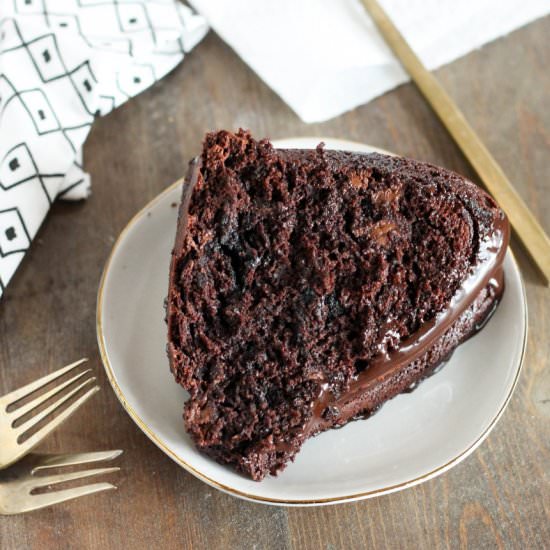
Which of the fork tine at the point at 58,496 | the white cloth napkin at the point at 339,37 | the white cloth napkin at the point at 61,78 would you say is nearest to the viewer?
the fork tine at the point at 58,496

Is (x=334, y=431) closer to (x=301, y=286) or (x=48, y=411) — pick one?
(x=301, y=286)

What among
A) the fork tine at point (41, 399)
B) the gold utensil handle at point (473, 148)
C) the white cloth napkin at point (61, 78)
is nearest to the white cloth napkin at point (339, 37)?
the gold utensil handle at point (473, 148)

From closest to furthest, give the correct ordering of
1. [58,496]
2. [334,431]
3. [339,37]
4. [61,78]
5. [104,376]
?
[58,496]
[334,431]
[104,376]
[61,78]
[339,37]

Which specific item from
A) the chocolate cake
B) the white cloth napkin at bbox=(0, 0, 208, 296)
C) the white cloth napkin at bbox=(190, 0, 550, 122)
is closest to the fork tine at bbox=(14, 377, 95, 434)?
the chocolate cake

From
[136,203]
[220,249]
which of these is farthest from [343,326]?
[136,203]

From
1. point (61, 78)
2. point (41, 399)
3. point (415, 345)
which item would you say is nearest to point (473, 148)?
point (415, 345)

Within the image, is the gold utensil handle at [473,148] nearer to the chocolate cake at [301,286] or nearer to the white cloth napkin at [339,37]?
the white cloth napkin at [339,37]
